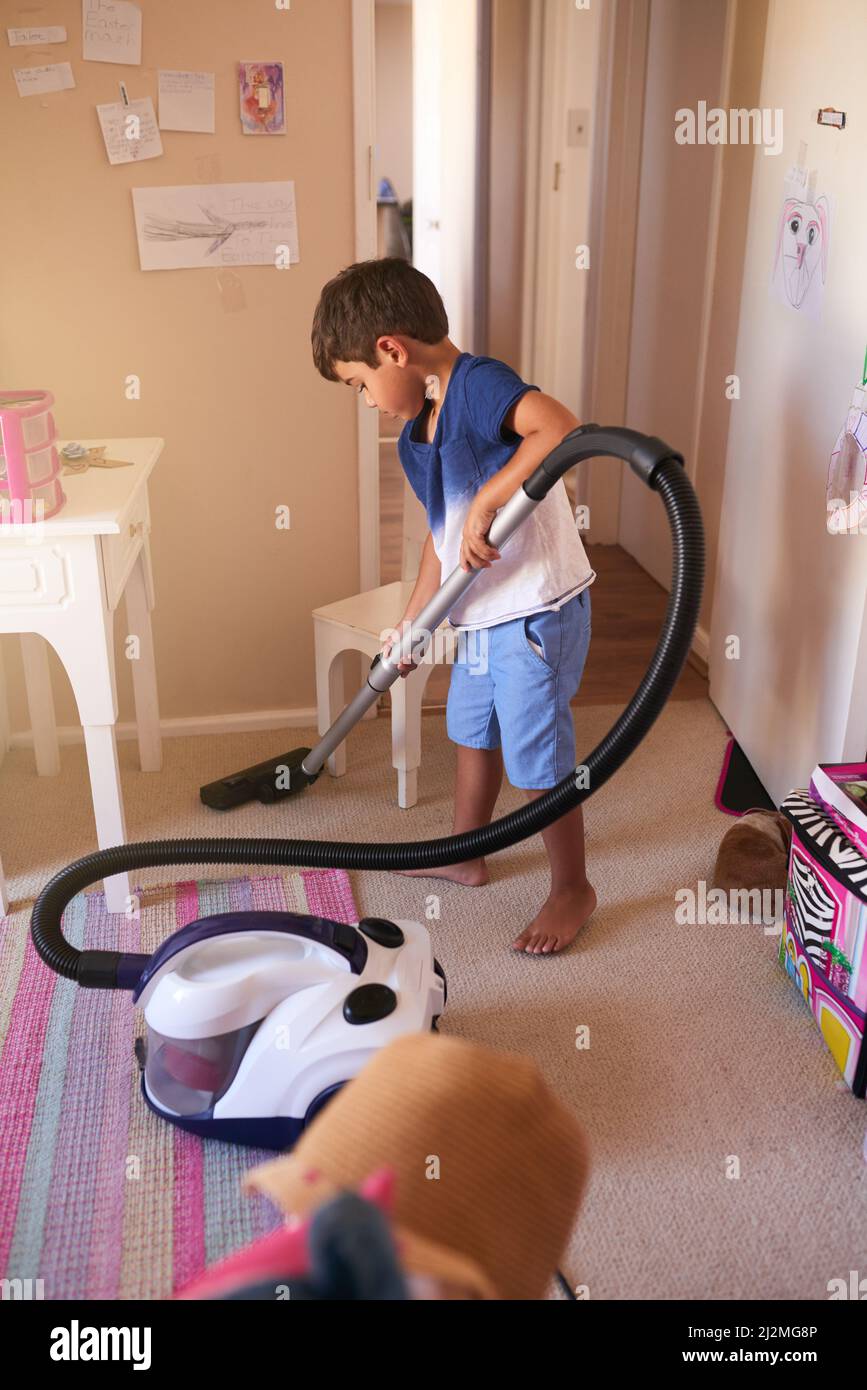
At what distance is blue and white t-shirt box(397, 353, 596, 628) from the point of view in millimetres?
1757

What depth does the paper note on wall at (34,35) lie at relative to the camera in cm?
222

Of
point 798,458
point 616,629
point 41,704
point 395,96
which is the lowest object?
point 616,629

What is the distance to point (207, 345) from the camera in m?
2.47

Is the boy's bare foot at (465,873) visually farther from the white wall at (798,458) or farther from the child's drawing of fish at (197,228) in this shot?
the child's drawing of fish at (197,228)

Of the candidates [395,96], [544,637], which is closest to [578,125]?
[544,637]

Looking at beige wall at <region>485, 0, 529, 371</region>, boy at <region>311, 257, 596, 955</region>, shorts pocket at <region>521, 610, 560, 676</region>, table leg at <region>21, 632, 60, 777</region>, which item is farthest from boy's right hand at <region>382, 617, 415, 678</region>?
beige wall at <region>485, 0, 529, 371</region>

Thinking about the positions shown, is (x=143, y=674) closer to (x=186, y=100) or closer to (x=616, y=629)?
(x=186, y=100)

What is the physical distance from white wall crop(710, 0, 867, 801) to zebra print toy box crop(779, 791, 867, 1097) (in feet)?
0.99

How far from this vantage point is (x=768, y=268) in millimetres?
2324

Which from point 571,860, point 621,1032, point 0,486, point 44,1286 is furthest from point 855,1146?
point 0,486

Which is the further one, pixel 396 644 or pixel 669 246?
pixel 669 246

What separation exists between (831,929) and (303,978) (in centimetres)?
72

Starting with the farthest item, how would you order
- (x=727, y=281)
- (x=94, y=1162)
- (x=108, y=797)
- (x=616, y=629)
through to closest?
1. (x=616, y=629)
2. (x=727, y=281)
3. (x=108, y=797)
4. (x=94, y=1162)

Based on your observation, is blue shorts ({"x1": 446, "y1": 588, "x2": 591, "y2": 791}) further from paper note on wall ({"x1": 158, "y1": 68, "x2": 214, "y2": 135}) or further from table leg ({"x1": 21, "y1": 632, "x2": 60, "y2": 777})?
paper note on wall ({"x1": 158, "y1": 68, "x2": 214, "y2": 135})
